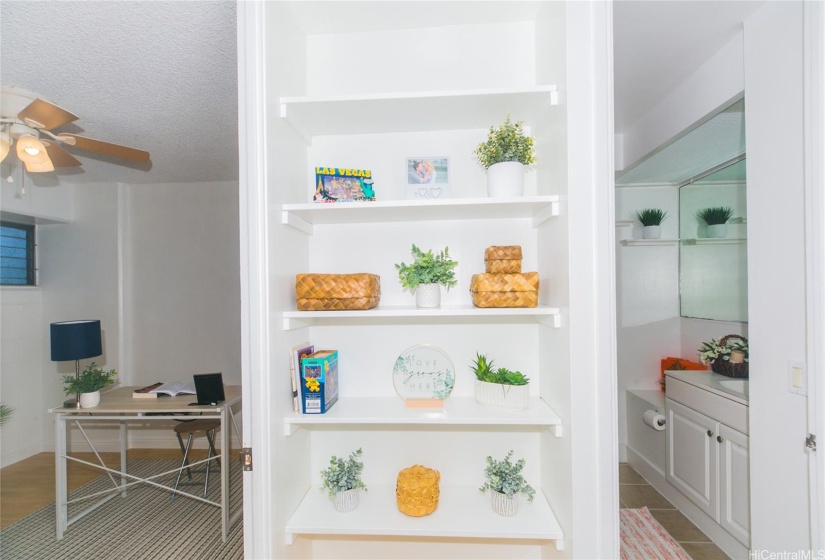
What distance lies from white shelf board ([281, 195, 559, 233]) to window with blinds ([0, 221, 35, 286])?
3.97 m

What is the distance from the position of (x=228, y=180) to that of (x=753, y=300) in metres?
4.20

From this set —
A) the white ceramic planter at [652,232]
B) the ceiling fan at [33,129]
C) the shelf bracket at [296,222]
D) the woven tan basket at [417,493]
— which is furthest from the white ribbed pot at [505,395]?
the white ceramic planter at [652,232]

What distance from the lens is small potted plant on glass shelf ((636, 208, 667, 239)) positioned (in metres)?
3.42

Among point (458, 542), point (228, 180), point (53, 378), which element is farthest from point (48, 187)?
point (458, 542)

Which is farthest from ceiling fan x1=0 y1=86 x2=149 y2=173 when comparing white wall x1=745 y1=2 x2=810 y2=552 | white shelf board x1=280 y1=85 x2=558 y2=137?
white wall x1=745 y1=2 x2=810 y2=552

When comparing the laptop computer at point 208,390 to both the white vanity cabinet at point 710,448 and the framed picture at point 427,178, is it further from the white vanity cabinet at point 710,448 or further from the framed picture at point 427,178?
the white vanity cabinet at point 710,448

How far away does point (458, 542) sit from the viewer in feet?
5.55

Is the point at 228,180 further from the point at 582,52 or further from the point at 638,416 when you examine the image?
the point at 638,416

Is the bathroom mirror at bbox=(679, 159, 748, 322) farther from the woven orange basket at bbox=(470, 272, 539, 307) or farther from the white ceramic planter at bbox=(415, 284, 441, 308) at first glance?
the white ceramic planter at bbox=(415, 284, 441, 308)

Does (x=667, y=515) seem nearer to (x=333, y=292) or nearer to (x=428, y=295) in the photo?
(x=428, y=295)

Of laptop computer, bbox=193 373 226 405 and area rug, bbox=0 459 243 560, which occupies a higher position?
laptop computer, bbox=193 373 226 405

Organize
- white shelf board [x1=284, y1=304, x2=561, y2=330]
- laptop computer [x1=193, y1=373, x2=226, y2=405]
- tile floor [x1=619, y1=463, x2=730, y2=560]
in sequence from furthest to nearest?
laptop computer [x1=193, y1=373, x2=226, y2=405] < tile floor [x1=619, y1=463, x2=730, y2=560] < white shelf board [x1=284, y1=304, x2=561, y2=330]

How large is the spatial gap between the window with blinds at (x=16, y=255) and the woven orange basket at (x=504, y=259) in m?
4.67

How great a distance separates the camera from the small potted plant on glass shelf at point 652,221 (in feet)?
11.2
